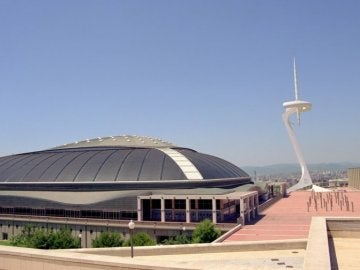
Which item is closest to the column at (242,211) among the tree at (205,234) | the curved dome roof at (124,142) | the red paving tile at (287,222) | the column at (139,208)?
the red paving tile at (287,222)

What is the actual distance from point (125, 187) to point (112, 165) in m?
7.71

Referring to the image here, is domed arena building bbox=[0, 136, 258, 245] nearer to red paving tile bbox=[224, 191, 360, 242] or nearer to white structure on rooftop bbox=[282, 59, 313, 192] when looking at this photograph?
red paving tile bbox=[224, 191, 360, 242]

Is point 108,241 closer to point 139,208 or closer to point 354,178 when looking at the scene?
point 139,208

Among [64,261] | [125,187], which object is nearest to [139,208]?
[125,187]

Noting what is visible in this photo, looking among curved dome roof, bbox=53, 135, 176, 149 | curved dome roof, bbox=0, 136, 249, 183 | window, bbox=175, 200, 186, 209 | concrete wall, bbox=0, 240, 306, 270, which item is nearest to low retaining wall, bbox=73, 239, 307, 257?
concrete wall, bbox=0, 240, 306, 270

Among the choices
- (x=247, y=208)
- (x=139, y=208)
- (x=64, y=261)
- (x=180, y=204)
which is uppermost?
(x=64, y=261)

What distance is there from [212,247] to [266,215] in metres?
46.4

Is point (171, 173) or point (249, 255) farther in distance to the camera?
point (171, 173)

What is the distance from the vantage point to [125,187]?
68375mm

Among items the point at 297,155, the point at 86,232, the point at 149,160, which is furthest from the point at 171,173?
the point at 297,155

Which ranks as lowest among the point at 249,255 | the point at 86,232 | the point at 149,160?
the point at 86,232

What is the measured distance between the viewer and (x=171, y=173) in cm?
7012

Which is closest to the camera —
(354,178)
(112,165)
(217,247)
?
Answer: (217,247)

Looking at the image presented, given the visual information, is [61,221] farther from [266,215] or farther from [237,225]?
[266,215]
